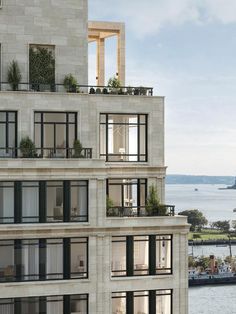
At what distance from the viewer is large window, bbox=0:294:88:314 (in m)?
38.4

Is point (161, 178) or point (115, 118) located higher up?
point (115, 118)

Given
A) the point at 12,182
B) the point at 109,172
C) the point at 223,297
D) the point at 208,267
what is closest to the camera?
the point at 12,182

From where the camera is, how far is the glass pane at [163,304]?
133ft

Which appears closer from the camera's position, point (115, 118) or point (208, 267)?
point (115, 118)

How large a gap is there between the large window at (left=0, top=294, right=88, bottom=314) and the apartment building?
6cm

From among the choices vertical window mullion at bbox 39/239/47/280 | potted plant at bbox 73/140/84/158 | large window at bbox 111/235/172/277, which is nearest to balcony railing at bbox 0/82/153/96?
potted plant at bbox 73/140/84/158

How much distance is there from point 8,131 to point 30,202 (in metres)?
4.49

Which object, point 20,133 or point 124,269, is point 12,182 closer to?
point 20,133

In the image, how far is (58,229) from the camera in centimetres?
3875

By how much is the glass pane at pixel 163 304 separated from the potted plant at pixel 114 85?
42.8ft

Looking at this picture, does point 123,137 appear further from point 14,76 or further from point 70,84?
point 14,76

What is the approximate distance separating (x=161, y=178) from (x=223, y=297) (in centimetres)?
10360

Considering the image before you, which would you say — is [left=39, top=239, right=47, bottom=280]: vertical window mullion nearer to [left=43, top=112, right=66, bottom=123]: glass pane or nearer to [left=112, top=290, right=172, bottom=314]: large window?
[left=112, top=290, right=172, bottom=314]: large window

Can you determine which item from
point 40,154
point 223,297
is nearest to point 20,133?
point 40,154
